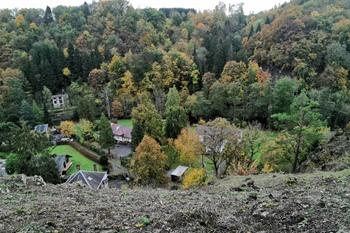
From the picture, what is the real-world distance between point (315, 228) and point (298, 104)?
12.6 metres

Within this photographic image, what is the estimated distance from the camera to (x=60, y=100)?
145 ft

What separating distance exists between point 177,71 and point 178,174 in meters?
19.9

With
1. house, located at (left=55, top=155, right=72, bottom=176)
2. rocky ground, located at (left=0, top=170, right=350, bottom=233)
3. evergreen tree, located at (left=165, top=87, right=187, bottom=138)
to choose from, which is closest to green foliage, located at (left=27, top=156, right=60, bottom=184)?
house, located at (left=55, top=155, right=72, bottom=176)

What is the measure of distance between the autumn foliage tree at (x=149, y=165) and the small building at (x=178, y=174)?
7.16 ft

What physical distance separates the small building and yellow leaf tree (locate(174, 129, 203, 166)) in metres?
0.75

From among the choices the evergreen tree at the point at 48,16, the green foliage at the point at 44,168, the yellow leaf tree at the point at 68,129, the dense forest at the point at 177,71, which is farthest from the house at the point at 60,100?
the evergreen tree at the point at 48,16

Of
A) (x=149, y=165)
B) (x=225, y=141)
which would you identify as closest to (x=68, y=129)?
(x=149, y=165)

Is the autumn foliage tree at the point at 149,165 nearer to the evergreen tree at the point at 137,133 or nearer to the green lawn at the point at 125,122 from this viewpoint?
the evergreen tree at the point at 137,133

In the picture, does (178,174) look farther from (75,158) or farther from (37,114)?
(37,114)

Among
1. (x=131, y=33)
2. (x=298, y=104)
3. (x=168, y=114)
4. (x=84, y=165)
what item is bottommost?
(x=84, y=165)

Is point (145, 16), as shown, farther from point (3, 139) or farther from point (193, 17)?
point (3, 139)

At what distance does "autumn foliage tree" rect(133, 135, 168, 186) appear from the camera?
71.2 ft

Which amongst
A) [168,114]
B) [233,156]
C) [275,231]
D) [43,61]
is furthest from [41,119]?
[275,231]

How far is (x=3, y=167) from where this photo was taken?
26.8 m
